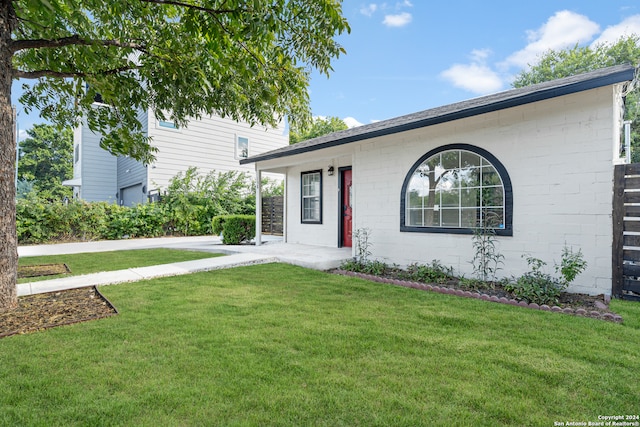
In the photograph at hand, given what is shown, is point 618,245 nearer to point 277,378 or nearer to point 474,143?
point 474,143

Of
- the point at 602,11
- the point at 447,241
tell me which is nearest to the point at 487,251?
the point at 447,241

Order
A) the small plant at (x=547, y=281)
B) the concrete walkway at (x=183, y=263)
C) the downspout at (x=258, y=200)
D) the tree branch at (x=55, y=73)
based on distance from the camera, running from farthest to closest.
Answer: the downspout at (x=258, y=200)
the concrete walkway at (x=183, y=263)
the small plant at (x=547, y=281)
the tree branch at (x=55, y=73)

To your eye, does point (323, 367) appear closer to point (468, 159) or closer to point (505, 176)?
point (505, 176)

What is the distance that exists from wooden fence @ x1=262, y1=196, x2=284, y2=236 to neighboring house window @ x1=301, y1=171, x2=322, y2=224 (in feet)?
11.8

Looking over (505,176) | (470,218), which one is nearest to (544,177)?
(505,176)

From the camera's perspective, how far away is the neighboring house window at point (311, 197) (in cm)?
892

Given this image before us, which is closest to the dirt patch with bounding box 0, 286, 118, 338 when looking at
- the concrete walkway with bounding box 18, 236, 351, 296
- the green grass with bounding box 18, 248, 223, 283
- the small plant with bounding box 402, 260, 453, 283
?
the concrete walkway with bounding box 18, 236, 351, 296

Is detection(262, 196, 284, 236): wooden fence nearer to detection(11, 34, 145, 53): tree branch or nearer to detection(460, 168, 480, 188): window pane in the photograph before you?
detection(460, 168, 480, 188): window pane

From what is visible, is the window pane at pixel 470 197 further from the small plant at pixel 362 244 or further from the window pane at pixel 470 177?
the small plant at pixel 362 244

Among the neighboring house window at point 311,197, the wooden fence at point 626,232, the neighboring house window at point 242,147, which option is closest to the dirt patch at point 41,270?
the neighboring house window at point 311,197

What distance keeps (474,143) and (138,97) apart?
196 inches

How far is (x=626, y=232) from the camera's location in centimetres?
395

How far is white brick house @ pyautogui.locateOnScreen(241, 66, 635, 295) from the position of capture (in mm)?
4133

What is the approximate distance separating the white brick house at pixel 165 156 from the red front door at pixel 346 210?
6.25 m
